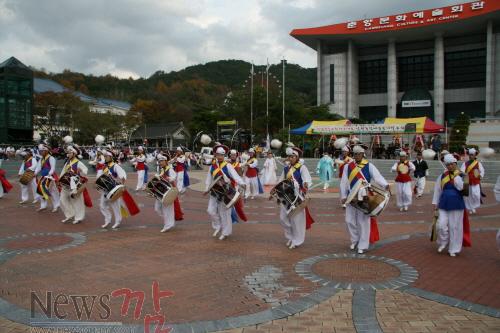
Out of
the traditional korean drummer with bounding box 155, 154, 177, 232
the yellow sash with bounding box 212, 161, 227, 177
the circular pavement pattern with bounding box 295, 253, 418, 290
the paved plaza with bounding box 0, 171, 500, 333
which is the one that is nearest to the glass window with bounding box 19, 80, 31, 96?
the paved plaza with bounding box 0, 171, 500, 333

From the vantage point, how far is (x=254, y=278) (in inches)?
252

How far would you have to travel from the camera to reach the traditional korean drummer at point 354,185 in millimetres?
7848

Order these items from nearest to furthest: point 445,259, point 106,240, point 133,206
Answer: point 445,259 < point 106,240 < point 133,206

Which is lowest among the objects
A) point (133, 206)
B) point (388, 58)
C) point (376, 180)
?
point (133, 206)

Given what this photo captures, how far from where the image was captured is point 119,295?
5.66 m

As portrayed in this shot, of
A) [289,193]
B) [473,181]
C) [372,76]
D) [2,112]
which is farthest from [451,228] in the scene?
[372,76]

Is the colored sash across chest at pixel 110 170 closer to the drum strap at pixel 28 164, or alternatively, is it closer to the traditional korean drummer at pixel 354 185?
the drum strap at pixel 28 164

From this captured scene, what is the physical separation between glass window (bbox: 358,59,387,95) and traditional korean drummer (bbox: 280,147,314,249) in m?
50.8

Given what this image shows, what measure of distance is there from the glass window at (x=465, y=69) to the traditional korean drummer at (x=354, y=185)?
50304 millimetres

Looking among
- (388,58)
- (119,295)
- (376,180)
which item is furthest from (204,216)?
(388,58)

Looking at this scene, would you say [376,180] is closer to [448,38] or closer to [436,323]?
[436,323]

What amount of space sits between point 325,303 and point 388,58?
52159mm

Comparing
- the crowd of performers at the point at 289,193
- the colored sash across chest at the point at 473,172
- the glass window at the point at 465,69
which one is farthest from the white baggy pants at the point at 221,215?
the glass window at the point at 465,69

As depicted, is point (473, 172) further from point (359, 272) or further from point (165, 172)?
point (165, 172)
